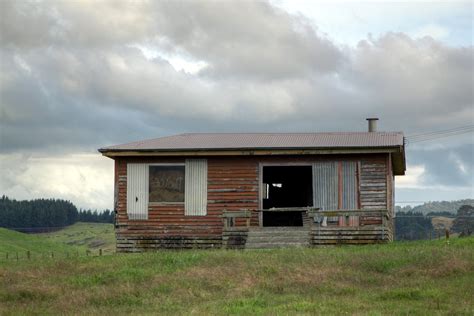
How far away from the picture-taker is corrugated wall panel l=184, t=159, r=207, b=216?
31.7 meters

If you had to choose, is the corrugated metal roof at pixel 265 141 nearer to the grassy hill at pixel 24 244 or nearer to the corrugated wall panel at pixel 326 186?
the corrugated wall panel at pixel 326 186

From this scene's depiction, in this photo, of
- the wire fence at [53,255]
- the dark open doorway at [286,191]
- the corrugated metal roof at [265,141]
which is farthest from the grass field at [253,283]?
the dark open doorway at [286,191]

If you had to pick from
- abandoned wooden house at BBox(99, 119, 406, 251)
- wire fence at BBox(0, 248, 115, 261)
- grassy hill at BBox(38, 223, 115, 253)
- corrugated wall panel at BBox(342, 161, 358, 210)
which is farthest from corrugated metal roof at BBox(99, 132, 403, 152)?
grassy hill at BBox(38, 223, 115, 253)

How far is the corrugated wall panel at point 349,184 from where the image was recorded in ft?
101

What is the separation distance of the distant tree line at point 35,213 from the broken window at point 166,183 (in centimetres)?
13167

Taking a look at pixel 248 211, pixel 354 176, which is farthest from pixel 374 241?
pixel 248 211

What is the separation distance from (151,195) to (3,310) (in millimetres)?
14742

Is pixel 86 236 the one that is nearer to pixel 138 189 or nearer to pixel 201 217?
pixel 138 189

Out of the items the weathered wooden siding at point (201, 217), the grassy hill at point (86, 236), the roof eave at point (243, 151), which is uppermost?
the roof eave at point (243, 151)

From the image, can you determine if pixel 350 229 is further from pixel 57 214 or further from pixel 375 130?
pixel 57 214

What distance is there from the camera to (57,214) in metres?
174

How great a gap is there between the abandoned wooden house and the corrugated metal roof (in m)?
0.04

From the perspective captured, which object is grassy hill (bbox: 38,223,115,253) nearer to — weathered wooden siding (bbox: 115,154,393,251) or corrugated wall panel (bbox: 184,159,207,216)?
weathered wooden siding (bbox: 115,154,393,251)

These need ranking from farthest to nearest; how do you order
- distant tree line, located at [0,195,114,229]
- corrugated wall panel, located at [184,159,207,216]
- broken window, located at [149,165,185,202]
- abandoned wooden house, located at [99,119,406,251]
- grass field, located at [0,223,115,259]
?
Result: distant tree line, located at [0,195,114,229] → grass field, located at [0,223,115,259] → broken window, located at [149,165,185,202] → corrugated wall panel, located at [184,159,207,216] → abandoned wooden house, located at [99,119,406,251]
